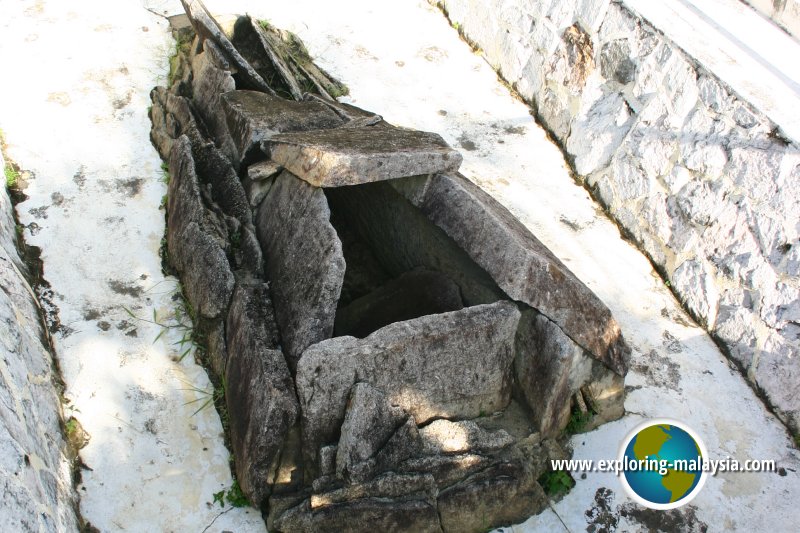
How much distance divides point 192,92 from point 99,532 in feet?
8.65

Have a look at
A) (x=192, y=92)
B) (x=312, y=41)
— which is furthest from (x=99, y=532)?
(x=312, y=41)

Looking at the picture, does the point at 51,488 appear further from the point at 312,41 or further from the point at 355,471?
the point at 312,41

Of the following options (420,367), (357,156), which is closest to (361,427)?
(420,367)

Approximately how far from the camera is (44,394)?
291 cm

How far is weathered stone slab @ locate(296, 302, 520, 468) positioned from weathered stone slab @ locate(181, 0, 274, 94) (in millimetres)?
2086

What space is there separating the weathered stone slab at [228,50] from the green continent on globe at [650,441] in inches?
103

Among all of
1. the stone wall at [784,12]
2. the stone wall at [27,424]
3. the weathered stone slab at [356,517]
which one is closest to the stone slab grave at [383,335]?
the weathered stone slab at [356,517]

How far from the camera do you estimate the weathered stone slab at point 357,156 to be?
3.06 m

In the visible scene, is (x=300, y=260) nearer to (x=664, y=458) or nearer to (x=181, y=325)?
(x=181, y=325)

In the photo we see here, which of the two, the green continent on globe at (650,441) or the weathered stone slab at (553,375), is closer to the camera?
the weathered stone slab at (553,375)

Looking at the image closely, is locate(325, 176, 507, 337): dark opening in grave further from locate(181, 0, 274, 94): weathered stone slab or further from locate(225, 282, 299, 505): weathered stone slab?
locate(181, 0, 274, 94): weathered stone slab

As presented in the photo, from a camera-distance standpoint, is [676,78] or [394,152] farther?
[676,78]

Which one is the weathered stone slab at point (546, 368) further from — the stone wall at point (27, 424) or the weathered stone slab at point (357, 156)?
the stone wall at point (27, 424)

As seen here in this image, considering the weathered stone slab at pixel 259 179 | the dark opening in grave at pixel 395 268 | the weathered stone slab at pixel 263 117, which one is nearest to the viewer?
the dark opening in grave at pixel 395 268
